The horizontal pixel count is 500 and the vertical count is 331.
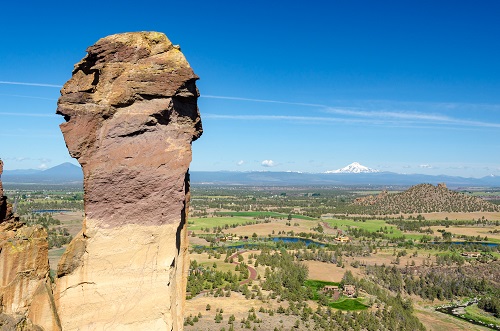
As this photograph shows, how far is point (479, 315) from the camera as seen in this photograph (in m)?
50.2

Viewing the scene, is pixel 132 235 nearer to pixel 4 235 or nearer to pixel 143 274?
pixel 143 274

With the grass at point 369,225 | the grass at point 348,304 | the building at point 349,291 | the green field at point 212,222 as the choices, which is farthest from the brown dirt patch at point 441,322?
the green field at point 212,222

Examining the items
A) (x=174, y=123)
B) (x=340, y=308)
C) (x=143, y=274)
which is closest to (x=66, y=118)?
(x=174, y=123)

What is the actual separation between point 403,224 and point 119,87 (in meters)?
135

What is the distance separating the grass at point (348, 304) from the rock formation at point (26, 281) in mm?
43295

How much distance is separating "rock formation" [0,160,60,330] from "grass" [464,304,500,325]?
168 feet

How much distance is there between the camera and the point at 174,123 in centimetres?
998

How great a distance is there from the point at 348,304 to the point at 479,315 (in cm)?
1551

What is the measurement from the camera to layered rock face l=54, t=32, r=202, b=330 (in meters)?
9.53

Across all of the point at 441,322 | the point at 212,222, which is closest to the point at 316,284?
the point at 441,322

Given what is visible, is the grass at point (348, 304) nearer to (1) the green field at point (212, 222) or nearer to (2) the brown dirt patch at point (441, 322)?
(2) the brown dirt patch at point (441, 322)

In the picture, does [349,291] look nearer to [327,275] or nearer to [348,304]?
[348,304]

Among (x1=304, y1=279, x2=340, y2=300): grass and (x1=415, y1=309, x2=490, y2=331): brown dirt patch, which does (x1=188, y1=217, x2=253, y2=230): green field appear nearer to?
(x1=304, y1=279, x2=340, y2=300): grass

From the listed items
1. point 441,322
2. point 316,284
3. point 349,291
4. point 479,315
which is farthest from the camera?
point 316,284
